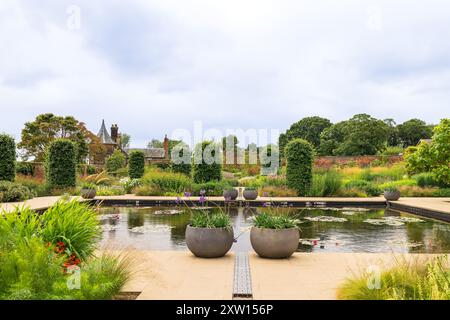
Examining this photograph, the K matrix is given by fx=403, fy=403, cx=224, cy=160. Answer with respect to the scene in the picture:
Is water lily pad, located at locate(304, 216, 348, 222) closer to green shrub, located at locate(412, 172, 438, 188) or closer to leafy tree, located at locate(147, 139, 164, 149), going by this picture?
green shrub, located at locate(412, 172, 438, 188)

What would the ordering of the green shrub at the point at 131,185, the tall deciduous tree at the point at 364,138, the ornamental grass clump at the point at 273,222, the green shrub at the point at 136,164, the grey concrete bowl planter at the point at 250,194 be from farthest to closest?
1. the tall deciduous tree at the point at 364,138
2. the green shrub at the point at 136,164
3. the green shrub at the point at 131,185
4. the grey concrete bowl planter at the point at 250,194
5. the ornamental grass clump at the point at 273,222

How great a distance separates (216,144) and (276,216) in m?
14.3

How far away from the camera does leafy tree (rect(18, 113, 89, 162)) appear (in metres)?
35.4

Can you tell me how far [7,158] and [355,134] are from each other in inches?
1576

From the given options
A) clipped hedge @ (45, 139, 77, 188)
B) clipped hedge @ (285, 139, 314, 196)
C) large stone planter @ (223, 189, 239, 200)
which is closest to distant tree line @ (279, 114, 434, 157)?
clipped hedge @ (285, 139, 314, 196)

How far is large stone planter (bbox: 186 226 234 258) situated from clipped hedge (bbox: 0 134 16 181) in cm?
1447

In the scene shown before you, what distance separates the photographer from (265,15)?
899 centimetres

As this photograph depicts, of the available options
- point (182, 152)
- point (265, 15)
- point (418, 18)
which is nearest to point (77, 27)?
point (265, 15)

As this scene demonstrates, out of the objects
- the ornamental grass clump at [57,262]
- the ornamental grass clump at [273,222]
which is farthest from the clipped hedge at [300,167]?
the ornamental grass clump at [57,262]

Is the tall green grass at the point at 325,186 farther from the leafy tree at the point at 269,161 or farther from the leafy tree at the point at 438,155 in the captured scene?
the leafy tree at the point at 269,161

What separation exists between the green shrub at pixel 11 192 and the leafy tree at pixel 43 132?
62.6ft

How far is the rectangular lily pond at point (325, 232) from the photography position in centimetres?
728

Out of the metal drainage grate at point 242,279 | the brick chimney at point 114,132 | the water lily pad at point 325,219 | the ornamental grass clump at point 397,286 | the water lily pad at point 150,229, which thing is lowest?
the water lily pad at point 325,219
